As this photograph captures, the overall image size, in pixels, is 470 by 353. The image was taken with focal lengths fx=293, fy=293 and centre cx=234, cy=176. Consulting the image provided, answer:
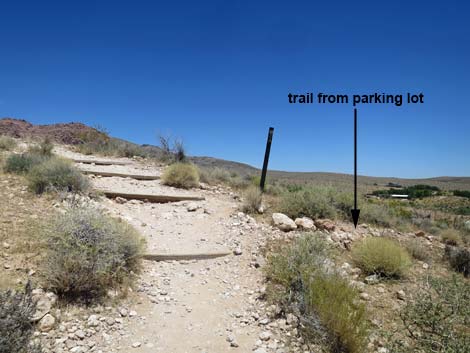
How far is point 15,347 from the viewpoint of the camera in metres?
2.40

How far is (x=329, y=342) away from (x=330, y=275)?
0.96 meters

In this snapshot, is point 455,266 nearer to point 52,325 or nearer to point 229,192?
point 229,192

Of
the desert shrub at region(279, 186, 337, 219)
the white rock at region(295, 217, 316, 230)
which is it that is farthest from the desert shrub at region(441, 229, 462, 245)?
the white rock at region(295, 217, 316, 230)

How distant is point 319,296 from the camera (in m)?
3.29

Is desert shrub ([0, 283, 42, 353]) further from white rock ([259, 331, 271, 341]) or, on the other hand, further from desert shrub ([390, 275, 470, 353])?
desert shrub ([390, 275, 470, 353])

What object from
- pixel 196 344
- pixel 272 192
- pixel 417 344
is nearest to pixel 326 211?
pixel 272 192

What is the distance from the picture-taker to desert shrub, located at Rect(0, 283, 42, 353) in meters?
2.39

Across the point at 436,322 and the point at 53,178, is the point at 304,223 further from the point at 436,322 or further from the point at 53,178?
the point at 53,178

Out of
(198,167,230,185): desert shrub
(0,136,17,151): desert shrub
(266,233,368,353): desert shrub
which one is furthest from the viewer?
(0,136,17,151): desert shrub

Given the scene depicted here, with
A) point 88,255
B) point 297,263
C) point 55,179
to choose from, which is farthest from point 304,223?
point 55,179

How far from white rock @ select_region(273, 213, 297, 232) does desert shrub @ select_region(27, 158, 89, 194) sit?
4271 millimetres

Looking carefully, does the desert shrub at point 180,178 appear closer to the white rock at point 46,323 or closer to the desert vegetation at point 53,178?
the desert vegetation at point 53,178

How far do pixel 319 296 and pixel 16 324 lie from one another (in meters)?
2.93

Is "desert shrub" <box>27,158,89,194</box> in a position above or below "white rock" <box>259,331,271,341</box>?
above
